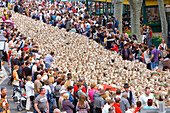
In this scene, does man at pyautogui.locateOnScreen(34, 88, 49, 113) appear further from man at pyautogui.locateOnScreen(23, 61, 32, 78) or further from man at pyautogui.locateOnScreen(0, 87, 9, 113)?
man at pyautogui.locateOnScreen(23, 61, 32, 78)

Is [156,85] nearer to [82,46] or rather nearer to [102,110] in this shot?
[102,110]

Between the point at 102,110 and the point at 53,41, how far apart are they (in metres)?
16.5

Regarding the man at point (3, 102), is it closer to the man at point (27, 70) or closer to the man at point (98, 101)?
the man at point (98, 101)

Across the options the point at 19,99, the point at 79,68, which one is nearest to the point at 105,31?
the point at 79,68

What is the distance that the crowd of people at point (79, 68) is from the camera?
1309cm

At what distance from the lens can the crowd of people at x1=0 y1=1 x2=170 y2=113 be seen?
13.1 m

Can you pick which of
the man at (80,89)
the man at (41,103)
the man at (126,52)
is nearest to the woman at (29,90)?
the man at (41,103)

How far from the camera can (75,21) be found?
107 ft

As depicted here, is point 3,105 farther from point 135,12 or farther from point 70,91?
point 135,12

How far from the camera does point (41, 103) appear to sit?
13.7 meters

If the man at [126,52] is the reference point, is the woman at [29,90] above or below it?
below

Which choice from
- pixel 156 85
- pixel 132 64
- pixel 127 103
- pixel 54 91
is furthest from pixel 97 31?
pixel 127 103

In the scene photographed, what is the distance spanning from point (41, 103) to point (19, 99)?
337 centimetres

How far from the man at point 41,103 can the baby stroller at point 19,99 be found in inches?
114
